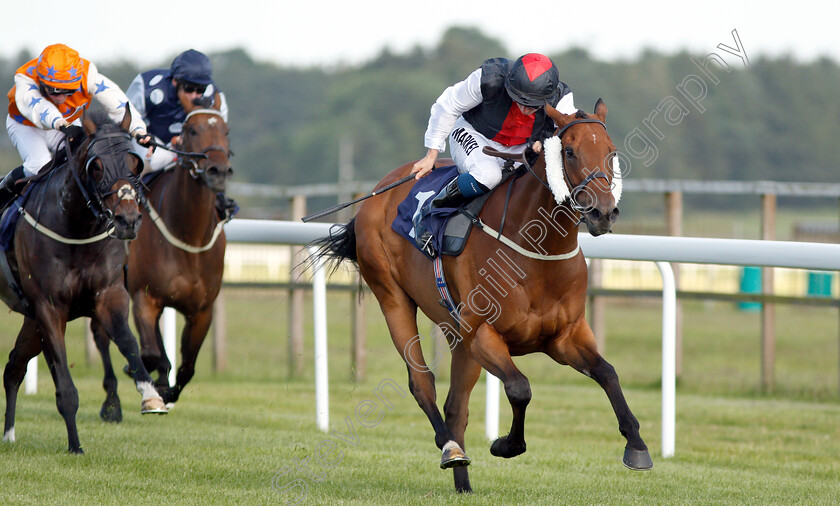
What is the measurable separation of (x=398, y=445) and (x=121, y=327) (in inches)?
69.1

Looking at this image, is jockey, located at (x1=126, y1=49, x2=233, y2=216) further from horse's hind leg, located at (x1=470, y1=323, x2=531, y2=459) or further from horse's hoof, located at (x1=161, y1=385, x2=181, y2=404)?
horse's hind leg, located at (x1=470, y1=323, x2=531, y2=459)

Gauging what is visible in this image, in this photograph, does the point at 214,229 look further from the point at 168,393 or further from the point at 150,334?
the point at 168,393

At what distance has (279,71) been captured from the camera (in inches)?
2805

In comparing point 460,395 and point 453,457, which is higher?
point 460,395

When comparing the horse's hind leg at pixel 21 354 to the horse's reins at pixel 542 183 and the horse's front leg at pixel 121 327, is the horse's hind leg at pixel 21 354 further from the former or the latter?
the horse's reins at pixel 542 183

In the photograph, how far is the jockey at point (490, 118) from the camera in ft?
13.8

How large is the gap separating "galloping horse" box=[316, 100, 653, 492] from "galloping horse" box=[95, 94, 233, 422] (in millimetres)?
1727

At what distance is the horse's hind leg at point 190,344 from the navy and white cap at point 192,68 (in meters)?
1.45

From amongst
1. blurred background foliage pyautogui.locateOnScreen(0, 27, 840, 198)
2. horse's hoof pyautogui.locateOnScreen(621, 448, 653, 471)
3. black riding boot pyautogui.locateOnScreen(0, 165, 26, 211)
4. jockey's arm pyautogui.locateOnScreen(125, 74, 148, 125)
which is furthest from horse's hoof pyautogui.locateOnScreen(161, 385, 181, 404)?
blurred background foliage pyautogui.locateOnScreen(0, 27, 840, 198)

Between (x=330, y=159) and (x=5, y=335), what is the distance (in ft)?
122

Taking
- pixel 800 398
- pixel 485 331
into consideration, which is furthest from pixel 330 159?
pixel 485 331

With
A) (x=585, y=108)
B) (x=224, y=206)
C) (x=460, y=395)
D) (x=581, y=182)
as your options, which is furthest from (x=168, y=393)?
(x=585, y=108)

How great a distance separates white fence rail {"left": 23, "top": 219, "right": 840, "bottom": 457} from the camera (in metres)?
4.86

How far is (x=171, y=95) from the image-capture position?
21.0 ft
